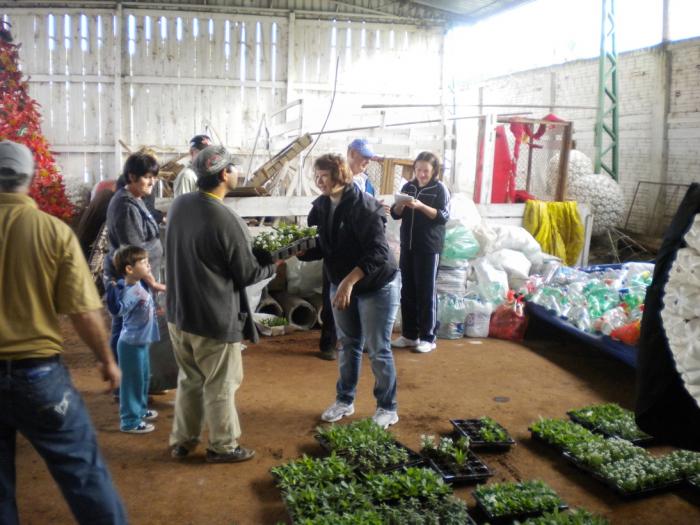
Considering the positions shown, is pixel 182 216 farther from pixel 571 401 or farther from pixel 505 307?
pixel 505 307

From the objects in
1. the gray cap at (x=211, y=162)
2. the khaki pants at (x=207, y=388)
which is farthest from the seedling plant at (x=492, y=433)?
the gray cap at (x=211, y=162)

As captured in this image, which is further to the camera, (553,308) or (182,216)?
(553,308)

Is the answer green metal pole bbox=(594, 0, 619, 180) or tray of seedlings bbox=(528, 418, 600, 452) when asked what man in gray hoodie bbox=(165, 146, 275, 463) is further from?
green metal pole bbox=(594, 0, 619, 180)

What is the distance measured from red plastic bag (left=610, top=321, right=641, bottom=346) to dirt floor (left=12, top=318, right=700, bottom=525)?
14.8 inches

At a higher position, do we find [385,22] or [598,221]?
[385,22]

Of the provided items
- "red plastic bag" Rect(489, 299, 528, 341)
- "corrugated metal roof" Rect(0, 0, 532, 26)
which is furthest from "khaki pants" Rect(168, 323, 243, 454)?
"corrugated metal roof" Rect(0, 0, 532, 26)

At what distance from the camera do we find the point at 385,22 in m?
13.6

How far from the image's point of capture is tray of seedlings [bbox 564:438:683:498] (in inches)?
133

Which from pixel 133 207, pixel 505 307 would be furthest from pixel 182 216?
pixel 505 307

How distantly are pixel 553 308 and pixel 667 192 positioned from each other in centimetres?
456

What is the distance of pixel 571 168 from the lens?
10.1m

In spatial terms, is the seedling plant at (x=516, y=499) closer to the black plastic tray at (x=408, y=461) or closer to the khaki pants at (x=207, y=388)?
the black plastic tray at (x=408, y=461)

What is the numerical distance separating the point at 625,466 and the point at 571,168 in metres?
7.34

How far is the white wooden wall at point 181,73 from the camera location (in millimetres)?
12602
